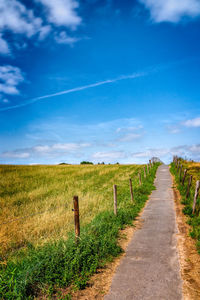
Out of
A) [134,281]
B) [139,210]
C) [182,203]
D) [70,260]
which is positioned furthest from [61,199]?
A: [134,281]

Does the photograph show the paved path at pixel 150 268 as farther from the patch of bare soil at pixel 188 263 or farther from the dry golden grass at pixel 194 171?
the dry golden grass at pixel 194 171

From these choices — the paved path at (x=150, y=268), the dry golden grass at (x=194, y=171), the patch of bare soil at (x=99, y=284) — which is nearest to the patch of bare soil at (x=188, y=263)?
the paved path at (x=150, y=268)

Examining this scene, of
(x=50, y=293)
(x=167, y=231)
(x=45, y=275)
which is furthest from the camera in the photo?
(x=167, y=231)

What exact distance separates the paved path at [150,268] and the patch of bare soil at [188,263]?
159 millimetres

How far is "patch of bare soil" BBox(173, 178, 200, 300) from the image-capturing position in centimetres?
475

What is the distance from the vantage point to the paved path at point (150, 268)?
4.64 metres

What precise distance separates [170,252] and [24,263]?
14.4 ft

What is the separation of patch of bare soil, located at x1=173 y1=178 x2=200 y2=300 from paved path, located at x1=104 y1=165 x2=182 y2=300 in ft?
0.52

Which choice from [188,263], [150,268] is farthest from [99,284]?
[188,263]

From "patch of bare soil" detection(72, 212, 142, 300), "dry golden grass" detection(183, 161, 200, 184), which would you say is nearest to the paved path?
"patch of bare soil" detection(72, 212, 142, 300)

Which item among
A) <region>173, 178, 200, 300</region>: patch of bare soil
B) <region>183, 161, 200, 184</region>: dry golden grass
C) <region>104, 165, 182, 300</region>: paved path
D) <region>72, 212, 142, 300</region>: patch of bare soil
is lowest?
<region>173, 178, 200, 300</region>: patch of bare soil

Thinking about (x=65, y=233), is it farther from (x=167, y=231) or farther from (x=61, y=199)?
(x=61, y=199)

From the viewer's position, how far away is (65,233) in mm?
7859

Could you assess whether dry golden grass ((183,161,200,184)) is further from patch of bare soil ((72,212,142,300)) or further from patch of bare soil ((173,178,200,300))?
patch of bare soil ((72,212,142,300))
